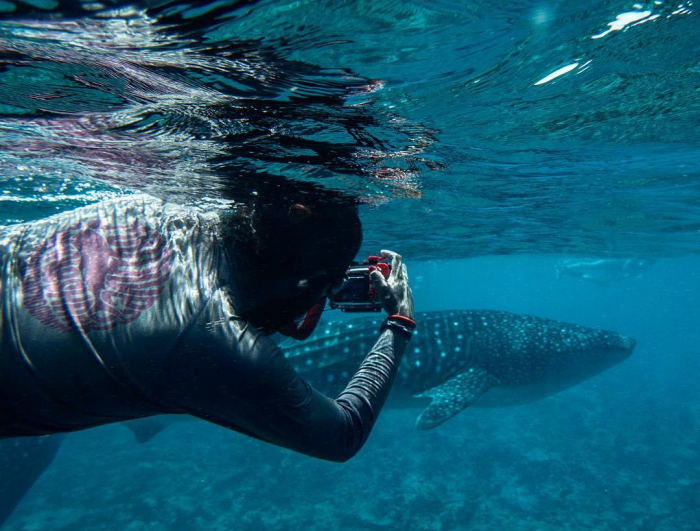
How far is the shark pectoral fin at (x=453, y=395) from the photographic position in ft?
26.8

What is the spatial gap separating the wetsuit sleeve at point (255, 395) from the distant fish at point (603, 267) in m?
31.0

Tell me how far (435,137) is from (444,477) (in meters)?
11.8

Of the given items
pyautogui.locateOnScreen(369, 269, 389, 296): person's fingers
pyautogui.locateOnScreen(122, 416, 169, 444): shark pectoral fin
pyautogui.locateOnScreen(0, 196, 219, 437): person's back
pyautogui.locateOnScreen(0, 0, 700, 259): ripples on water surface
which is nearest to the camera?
pyautogui.locateOnScreen(0, 196, 219, 437): person's back

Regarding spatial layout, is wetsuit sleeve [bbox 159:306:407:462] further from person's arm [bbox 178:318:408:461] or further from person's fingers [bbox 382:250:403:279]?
person's fingers [bbox 382:250:403:279]

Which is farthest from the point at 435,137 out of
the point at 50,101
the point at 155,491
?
the point at 155,491

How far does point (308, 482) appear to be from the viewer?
42.2ft

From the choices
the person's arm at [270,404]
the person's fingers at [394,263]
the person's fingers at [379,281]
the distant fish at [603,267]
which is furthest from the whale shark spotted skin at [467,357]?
the distant fish at [603,267]

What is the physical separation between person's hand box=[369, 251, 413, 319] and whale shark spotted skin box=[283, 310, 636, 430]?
5388mm

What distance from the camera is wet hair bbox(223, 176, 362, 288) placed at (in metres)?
2.41

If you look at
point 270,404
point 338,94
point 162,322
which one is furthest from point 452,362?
point 162,322

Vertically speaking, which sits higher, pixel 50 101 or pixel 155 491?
pixel 50 101

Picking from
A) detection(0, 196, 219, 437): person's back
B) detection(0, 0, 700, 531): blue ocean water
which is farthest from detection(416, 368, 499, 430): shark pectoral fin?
detection(0, 196, 219, 437): person's back

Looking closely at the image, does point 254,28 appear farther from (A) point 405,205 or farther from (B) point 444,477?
(B) point 444,477

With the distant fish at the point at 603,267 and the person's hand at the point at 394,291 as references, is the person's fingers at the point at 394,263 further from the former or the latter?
the distant fish at the point at 603,267
